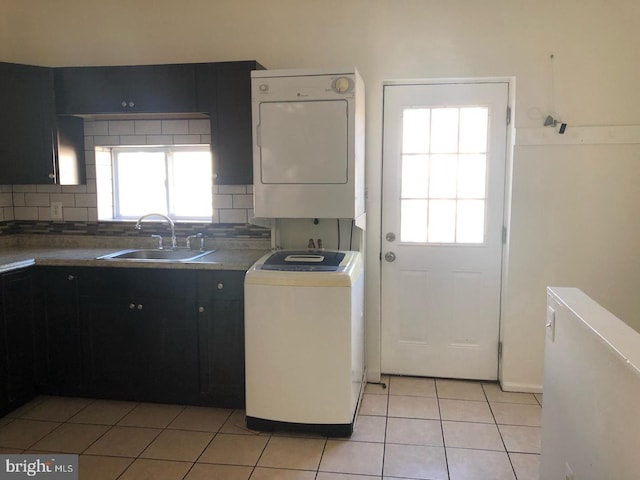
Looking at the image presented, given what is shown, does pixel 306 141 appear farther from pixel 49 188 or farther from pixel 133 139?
pixel 49 188

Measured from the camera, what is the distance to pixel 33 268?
2.99 metres

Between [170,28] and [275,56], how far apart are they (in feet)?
2.42

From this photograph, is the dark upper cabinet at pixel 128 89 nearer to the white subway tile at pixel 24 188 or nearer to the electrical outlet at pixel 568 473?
the white subway tile at pixel 24 188

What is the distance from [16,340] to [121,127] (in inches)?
58.9

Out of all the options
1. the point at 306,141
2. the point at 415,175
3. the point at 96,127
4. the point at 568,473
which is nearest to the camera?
the point at 568,473

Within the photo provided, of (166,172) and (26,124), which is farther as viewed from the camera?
(166,172)

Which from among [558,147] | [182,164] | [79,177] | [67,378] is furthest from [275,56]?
[67,378]

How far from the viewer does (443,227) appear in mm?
3352

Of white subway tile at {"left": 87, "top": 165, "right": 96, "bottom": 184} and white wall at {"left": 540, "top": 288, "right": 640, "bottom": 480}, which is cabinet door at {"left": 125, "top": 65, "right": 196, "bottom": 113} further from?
white wall at {"left": 540, "top": 288, "right": 640, "bottom": 480}

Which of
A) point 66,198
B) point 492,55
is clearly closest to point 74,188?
point 66,198

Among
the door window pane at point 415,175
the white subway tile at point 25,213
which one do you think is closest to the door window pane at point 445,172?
the door window pane at point 415,175

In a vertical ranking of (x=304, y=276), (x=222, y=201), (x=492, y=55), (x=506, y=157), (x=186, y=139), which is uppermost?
(x=492, y=55)

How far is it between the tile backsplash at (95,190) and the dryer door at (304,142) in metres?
0.70

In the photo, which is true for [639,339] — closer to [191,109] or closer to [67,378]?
[191,109]
